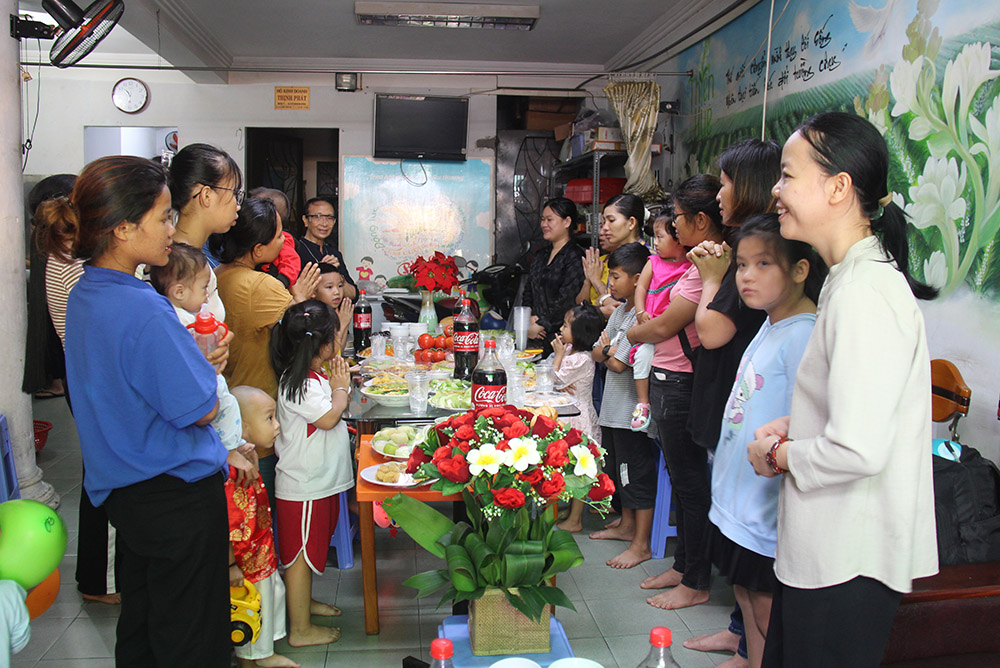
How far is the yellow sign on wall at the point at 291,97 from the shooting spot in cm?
718

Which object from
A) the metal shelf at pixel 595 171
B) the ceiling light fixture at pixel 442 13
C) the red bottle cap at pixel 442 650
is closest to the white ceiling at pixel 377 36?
the ceiling light fixture at pixel 442 13

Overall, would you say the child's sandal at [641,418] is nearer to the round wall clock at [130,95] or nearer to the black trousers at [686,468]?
the black trousers at [686,468]

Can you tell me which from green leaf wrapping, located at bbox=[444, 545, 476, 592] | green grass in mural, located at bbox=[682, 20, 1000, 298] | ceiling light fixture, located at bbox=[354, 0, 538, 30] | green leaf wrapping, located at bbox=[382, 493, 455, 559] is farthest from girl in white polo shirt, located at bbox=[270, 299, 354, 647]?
ceiling light fixture, located at bbox=[354, 0, 538, 30]

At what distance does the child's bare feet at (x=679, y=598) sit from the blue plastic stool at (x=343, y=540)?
1.29m

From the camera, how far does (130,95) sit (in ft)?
22.9

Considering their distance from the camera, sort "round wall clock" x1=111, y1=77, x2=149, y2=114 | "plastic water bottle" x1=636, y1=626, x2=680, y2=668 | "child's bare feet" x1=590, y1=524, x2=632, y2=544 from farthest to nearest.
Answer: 1. "round wall clock" x1=111, y1=77, x2=149, y2=114
2. "child's bare feet" x1=590, y1=524, x2=632, y2=544
3. "plastic water bottle" x1=636, y1=626, x2=680, y2=668

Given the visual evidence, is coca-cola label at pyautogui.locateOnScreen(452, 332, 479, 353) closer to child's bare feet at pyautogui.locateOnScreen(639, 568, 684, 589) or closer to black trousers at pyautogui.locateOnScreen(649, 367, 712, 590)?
black trousers at pyautogui.locateOnScreen(649, 367, 712, 590)

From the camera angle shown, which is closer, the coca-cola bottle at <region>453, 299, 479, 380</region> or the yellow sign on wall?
the coca-cola bottle at <region>453, 299, 479, 380</region>

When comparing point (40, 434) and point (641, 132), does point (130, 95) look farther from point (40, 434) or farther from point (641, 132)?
point (641, 132)

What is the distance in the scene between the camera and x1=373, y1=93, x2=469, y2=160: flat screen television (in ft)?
23.3

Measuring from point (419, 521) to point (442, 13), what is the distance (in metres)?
4.62

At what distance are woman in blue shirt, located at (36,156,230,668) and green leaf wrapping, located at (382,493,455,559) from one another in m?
0.49

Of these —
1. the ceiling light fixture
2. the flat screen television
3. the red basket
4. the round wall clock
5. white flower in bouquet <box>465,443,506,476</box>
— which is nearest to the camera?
white flower in bouquet <box>465,443,506,476</box>

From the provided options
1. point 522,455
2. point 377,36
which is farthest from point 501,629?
point 377,36
